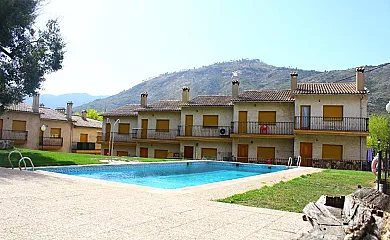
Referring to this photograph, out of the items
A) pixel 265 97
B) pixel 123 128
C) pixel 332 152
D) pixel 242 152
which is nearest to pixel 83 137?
pixel 123 128

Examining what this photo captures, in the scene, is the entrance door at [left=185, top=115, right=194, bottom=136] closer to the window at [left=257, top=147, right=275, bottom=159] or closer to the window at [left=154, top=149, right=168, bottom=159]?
the window at [left=154, top=149, right=168, bottom=159]

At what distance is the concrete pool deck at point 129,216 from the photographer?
137 inches

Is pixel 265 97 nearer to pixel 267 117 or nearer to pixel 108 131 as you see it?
pixel 267 117

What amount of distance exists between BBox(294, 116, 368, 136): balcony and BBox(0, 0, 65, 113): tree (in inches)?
641

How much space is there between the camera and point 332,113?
21000 millimetres

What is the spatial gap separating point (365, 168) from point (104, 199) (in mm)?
19051

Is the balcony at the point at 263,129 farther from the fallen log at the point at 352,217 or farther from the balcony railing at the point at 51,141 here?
the balcony railing at the point at 51,141

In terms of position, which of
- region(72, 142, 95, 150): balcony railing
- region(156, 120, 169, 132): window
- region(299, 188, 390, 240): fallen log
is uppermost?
region(156, 120, 169, 132): window

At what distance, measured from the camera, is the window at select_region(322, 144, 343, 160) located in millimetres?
20797

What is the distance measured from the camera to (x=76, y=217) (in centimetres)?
409

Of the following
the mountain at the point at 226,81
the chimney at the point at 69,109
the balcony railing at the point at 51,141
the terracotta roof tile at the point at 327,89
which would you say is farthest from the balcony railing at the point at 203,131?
the mountain at the point at 226,81

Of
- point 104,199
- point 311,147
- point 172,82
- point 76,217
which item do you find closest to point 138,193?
point 104,199

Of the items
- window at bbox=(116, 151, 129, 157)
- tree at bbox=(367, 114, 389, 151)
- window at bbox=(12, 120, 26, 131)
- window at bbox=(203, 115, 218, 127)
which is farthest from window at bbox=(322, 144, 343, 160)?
window at bbox=(12, 120, 26, 131)

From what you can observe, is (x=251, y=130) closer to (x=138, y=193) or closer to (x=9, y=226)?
(x=138, y=193)
